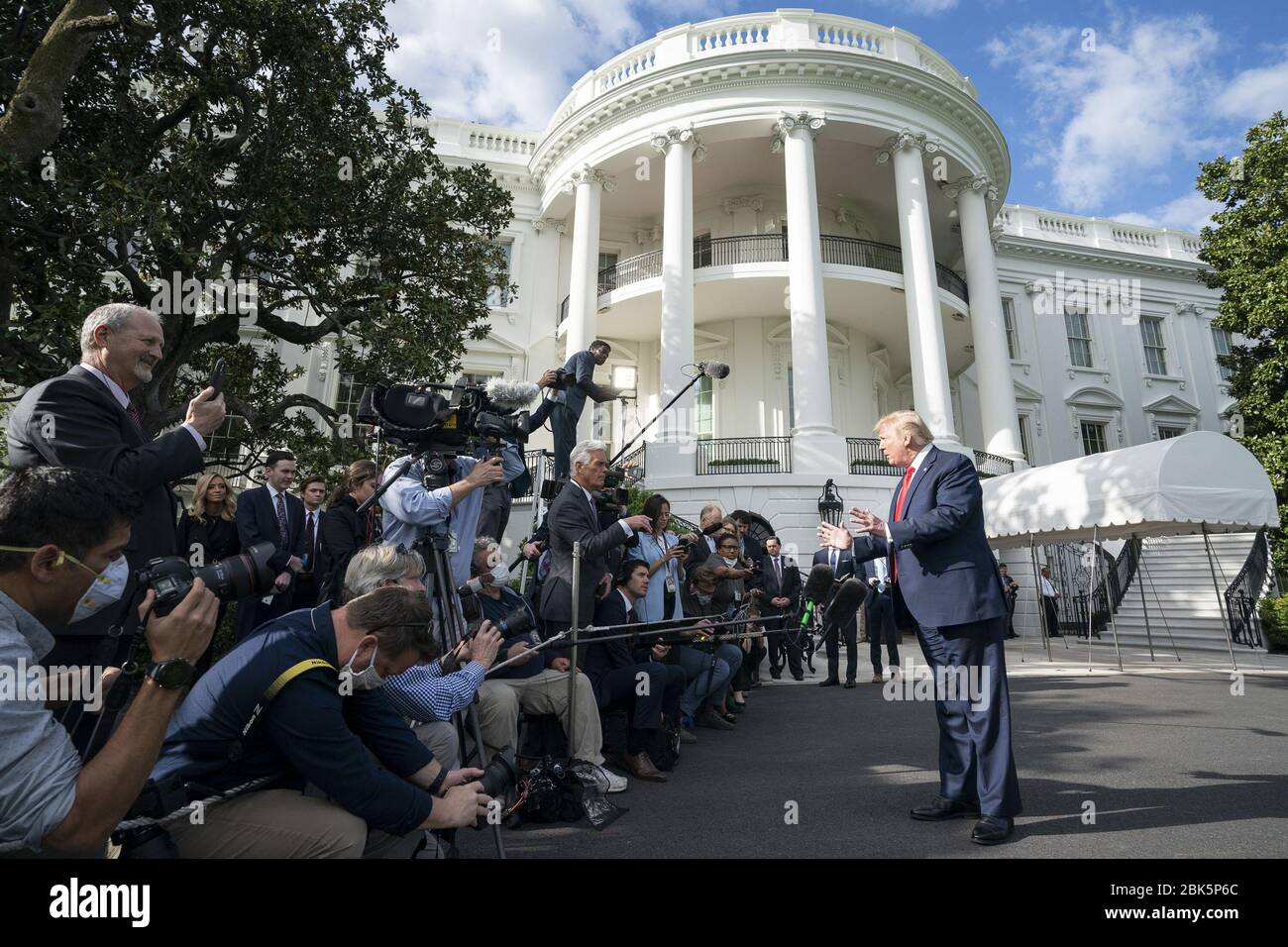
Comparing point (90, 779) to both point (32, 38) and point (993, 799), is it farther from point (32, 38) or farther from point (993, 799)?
point (32, 38)

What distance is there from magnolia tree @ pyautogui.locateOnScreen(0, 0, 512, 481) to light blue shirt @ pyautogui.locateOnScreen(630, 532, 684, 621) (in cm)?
554

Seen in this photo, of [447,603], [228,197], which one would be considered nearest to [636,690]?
[447,603]

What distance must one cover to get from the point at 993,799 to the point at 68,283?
11736mm

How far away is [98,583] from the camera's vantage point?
5.85 feet

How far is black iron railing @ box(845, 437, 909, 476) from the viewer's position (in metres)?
16.1

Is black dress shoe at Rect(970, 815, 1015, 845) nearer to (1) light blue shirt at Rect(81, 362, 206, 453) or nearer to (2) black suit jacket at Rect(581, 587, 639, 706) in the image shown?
(2) black suit jacket at Rect(581, 587, 639, 706)

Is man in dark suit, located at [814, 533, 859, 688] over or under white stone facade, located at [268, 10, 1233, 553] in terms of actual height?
under

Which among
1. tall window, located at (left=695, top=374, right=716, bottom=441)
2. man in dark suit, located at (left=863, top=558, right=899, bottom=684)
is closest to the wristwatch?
man in dark suit, located at (left=863, top=558, right=899, bottom=684)

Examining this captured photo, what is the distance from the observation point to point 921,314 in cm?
1705

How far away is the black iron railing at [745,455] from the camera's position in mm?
16438

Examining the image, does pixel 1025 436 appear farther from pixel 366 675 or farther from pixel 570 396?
pixel 366 675

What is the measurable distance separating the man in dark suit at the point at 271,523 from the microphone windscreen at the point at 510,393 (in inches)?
94.2

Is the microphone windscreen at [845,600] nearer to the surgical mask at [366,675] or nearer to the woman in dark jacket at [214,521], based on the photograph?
the surgical mask at [366,675]

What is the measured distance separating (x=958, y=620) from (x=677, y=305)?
14.4m
